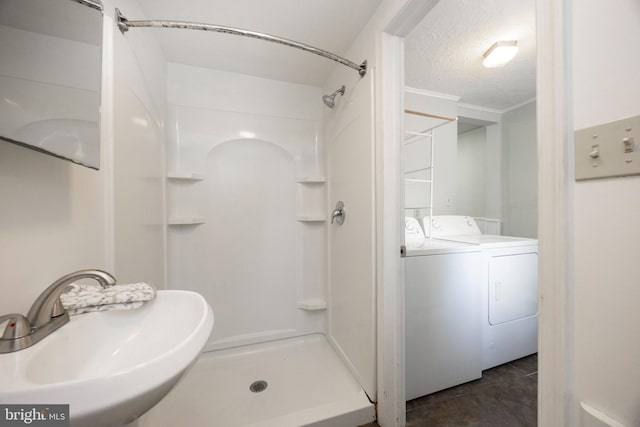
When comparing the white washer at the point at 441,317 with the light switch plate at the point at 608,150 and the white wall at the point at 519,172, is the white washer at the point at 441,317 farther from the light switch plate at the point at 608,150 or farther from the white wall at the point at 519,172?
the white wall at the point at 519,172

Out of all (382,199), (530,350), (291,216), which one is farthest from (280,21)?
(530,350)

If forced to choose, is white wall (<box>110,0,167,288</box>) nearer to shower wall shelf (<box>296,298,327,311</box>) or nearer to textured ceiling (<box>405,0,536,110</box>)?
shower wall shelf (<box>296,298,327,311</box>)

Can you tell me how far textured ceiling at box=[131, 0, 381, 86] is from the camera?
3.90 ft

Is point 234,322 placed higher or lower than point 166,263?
lower

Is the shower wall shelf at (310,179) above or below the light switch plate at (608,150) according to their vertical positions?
above

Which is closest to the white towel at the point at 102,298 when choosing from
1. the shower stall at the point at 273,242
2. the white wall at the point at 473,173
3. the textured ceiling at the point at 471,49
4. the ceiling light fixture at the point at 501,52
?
the shower stall at the point at 273,242

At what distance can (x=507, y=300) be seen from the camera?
1547mm

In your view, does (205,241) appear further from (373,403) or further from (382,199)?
(373,403)

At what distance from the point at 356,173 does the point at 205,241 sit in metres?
1.31

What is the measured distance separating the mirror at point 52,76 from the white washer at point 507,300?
2.04 metres

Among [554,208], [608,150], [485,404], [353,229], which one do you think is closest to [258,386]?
[353,229]

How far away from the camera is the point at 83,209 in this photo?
2.48 ft

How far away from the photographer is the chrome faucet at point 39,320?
0.46 m

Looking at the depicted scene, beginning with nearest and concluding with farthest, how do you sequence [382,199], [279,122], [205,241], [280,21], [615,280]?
1. [615,280]
2. [382,199]
3. [280,21]
4. [205,241]
5. [279,122]
